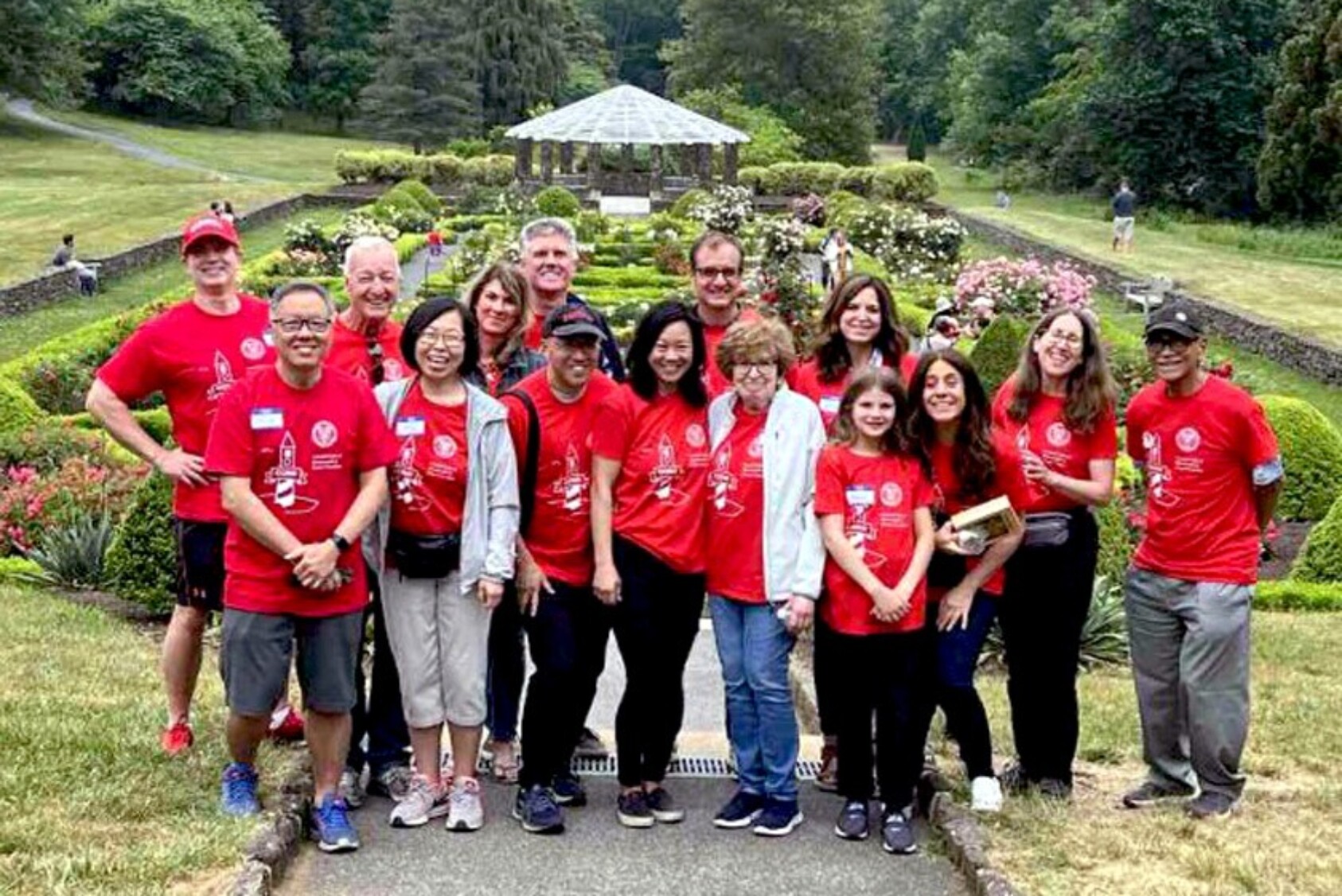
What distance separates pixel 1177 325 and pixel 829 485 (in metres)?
1.31

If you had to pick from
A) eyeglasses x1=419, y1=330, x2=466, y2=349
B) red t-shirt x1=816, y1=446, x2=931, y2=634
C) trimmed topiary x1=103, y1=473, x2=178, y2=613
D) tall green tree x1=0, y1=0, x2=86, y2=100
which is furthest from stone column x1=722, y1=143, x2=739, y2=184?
eyeglasses x1=419, y1=330, x2=466, y2=349

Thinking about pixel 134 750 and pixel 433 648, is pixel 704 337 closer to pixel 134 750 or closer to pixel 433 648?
pixel 433 648

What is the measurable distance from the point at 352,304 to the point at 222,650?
1275mm

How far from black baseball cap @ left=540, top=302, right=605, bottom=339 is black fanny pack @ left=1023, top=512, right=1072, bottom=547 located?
1567 millimetres

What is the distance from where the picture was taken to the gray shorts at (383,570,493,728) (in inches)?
197

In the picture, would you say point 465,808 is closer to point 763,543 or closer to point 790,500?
point 763,543

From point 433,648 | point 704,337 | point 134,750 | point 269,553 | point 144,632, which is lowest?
point 144,632

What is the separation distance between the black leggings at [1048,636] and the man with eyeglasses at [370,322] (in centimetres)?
221

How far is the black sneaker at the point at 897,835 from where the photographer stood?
16.3 feet

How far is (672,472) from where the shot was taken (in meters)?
5.08

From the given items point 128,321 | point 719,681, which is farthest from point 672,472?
point 128,321

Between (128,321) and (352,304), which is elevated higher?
(352,304)

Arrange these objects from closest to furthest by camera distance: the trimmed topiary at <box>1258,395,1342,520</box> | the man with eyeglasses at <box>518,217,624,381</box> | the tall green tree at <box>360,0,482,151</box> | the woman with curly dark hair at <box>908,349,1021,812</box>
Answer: the woman with curly dark hair at <box>908,349,1021,812</box> < the man with eyeglasses at <box>518,217,624,381</box> < the trimmed topiary at <box>1258,395,1342,520</box> < the tall green tree at <box>360,0,482,151</box>

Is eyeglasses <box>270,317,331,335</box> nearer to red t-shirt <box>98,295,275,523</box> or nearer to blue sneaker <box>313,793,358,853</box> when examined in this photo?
red t-shirt <box>98,295,275,523</box>
